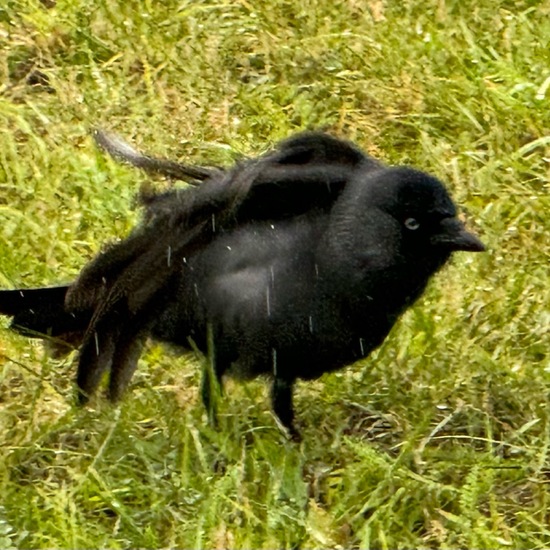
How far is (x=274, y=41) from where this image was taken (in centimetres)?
779

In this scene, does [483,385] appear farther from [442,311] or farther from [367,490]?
[367,490]

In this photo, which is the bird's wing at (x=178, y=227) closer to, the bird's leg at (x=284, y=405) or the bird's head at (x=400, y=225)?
the bird's head at (x=400, y=225)

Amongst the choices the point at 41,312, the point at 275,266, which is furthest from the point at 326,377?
the point at 41,312

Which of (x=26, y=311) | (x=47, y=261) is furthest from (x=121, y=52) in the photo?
(x=26, y=311)

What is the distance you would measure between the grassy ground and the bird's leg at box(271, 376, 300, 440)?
69mm

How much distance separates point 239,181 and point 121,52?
2.63m

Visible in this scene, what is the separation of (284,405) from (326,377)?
392 mm

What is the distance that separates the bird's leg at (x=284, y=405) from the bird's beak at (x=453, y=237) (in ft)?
2.27

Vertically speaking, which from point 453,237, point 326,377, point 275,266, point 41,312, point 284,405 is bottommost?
point 326,377

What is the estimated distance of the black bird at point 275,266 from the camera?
5242mm

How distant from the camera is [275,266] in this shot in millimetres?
5270

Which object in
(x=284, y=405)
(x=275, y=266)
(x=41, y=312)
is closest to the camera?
(x=275, y=266)

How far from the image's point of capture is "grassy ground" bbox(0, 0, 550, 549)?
5117 millimetres

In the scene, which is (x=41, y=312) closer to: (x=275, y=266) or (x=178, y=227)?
(x=178, y=227)
